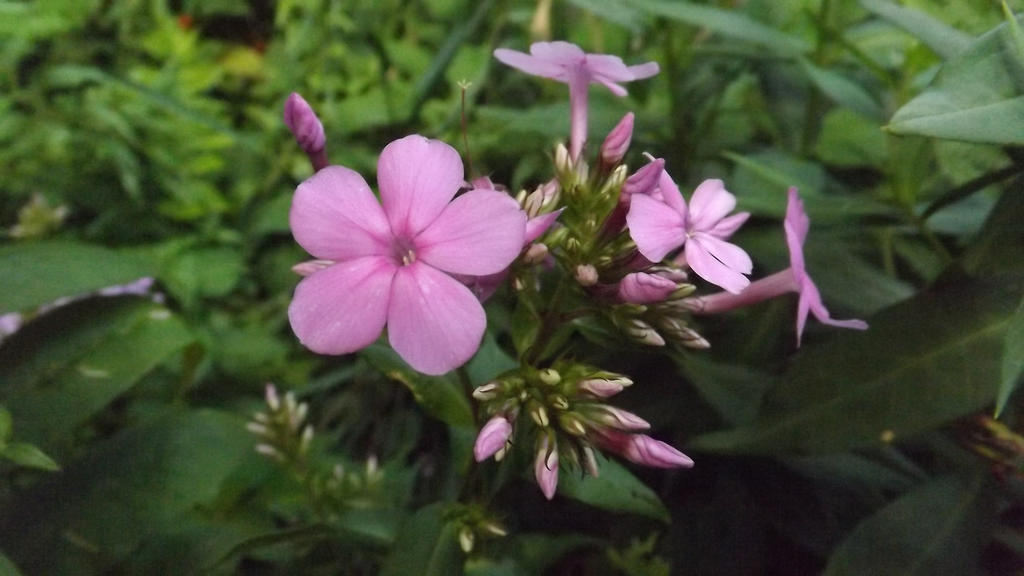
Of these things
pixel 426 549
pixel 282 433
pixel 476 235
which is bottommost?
pixel 282 433

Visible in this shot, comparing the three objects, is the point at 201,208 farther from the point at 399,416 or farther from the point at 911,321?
the point at 911,321

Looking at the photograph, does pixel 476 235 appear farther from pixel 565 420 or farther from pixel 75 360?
pixel 75 360

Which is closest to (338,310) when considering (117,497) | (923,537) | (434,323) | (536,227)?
(434,323)

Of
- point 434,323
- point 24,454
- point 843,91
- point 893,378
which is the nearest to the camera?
Answer: point 434,323

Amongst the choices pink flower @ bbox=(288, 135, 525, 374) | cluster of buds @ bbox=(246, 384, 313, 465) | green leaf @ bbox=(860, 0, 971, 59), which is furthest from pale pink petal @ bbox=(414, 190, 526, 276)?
green leaf @ bbox=(860, 0, 971, 59)

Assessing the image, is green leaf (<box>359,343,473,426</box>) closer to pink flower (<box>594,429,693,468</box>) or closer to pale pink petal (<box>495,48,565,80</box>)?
pink flower (<box>594,429,693,468</box>)

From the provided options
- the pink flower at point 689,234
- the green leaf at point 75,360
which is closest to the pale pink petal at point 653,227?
the pink flower at point 689,234

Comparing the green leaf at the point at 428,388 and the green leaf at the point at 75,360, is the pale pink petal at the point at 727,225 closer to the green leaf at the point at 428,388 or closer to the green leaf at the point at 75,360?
the green leaf at the point at 428,388
